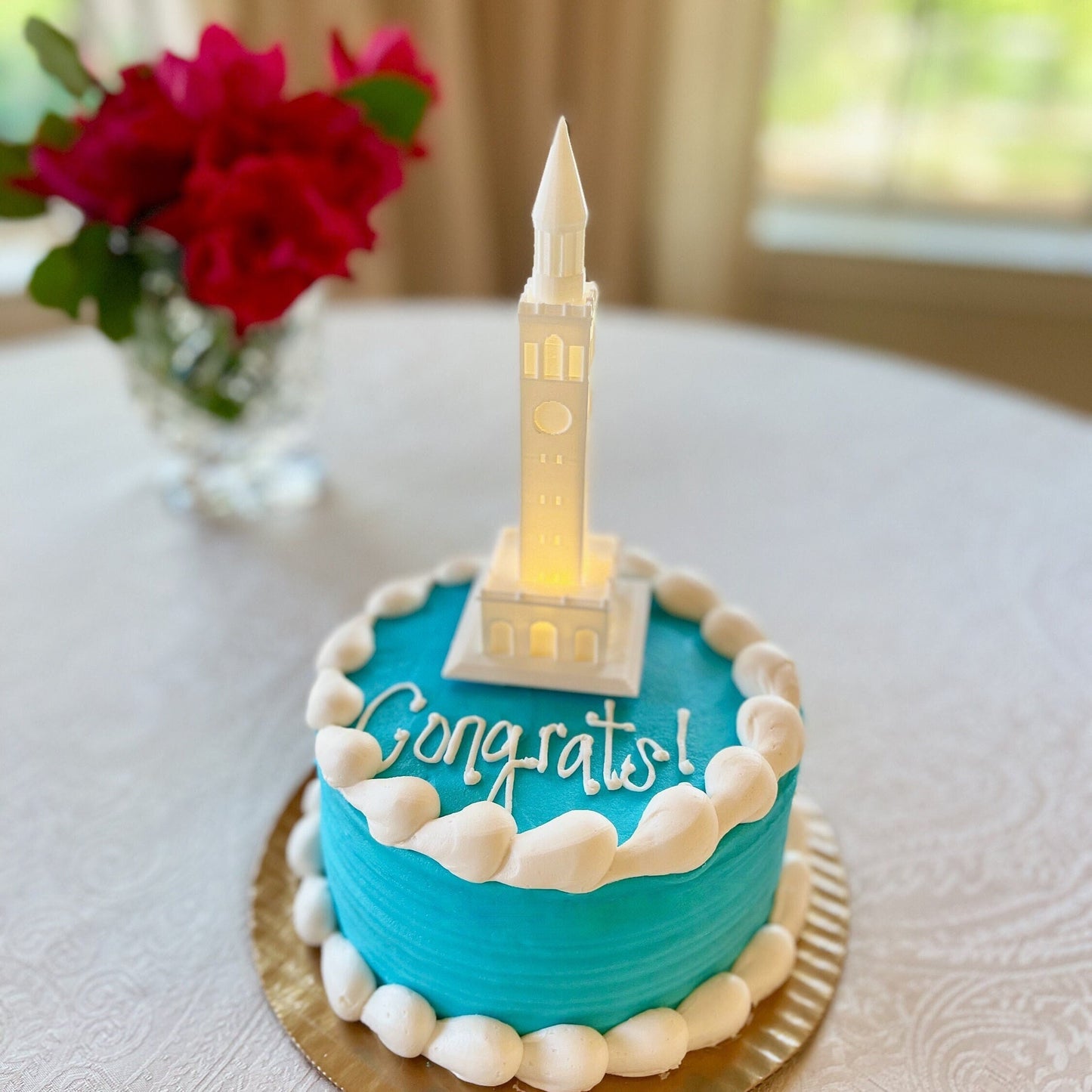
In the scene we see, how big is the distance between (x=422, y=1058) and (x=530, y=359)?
1.75 feet

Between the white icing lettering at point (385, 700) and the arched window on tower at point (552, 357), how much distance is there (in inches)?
11.0

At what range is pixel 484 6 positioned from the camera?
264 cm

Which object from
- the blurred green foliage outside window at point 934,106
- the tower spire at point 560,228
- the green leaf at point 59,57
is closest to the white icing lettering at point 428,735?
the tower spire at point 560,228

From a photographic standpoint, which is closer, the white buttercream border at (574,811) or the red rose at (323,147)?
the white buttercream border at (574,811)

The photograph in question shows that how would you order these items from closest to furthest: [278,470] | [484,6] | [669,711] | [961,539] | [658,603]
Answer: [669,711]
[658,603]
[961,539]
[278,470]
[484,6]

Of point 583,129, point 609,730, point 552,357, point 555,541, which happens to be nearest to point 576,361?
point 552,357

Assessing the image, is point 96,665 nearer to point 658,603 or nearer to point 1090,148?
point 658,603

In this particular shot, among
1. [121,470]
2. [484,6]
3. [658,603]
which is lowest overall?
[121,470]

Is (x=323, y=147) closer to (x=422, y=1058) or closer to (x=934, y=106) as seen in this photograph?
(x=422, y=1058)

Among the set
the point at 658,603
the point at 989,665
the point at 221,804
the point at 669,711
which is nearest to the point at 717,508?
the point at 989,665

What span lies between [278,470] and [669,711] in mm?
876

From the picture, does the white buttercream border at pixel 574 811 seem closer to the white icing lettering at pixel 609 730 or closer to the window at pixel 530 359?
the white icing lettering at pixel 609 730

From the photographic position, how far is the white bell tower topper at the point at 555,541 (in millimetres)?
786

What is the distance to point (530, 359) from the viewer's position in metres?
0.81
